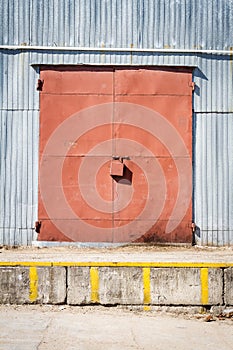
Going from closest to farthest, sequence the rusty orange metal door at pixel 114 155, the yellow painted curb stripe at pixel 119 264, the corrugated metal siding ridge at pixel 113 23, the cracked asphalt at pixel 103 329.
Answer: the cracked asphalt at pixel 103 329
the yellow painted curb stripe at pixel 119 264
the rusty orange metal door at pixel 114 155
the corrugated metal siding ridge at pixel 113 23

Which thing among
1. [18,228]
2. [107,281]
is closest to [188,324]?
[107,281]

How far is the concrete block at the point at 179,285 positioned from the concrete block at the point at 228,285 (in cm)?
10

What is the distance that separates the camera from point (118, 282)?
9258 mm

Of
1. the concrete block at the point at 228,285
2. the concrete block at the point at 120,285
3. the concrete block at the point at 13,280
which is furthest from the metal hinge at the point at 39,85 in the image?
the concrete block at the point at 228,285

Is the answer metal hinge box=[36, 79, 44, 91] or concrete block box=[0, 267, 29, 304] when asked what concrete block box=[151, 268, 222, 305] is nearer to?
concrete block box=[0, 267, 29, 304]

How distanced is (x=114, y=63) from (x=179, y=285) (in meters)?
5.56

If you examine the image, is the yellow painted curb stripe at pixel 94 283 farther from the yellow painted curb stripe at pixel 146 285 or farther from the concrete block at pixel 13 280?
the concrete block at pixel 13 280

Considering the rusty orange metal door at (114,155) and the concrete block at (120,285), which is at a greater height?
the rusty orange metal door at (114,155)

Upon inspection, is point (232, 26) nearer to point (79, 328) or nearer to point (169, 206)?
point (169, 206)

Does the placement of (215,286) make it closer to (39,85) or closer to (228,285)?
(228,285)

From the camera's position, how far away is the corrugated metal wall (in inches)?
511

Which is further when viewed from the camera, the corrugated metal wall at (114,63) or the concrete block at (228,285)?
the corrugated metal wall at (114,63)

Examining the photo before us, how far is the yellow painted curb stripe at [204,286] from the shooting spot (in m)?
9.25

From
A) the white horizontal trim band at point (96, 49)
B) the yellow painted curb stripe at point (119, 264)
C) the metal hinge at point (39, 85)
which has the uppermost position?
the white horizontal trim band at point (96, 49)
